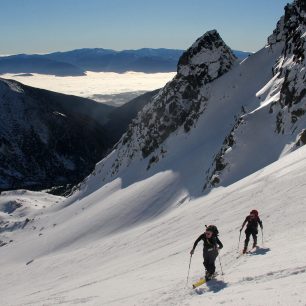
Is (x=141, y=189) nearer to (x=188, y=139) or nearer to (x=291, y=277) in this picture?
(x=188, y=139)

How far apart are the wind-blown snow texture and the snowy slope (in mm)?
109

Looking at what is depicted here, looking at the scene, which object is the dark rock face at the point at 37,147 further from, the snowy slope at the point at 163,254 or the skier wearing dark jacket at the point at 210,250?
the skier wearing dark jacket at the point at 210,250

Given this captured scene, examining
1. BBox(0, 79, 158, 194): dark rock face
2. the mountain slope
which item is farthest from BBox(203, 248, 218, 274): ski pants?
BBox(0, 79, 158, 194): dark rock face

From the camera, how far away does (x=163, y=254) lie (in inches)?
1075

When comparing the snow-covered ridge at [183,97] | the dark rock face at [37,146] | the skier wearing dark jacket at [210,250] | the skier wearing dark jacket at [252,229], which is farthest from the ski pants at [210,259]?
the dark rock face at [37,146]

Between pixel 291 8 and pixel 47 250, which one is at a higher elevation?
pixel 291 8

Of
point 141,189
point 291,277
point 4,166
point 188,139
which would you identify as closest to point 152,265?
point 291,277

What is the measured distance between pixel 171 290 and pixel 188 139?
4969 centimetres

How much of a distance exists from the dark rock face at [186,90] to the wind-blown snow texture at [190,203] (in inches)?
9.4

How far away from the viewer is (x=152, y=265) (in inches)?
991

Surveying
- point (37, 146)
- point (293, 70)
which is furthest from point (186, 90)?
point (37, 146)

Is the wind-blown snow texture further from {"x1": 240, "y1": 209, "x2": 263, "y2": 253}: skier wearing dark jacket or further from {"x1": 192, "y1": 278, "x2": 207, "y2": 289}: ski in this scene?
{"x1": 240, "y1": 209, "x2": 263, "y2": 253}: skier wearing dark jacket

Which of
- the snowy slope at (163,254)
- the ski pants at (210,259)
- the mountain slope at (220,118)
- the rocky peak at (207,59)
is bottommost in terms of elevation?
the snowy slope at (163,254)

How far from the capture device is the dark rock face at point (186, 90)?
73062 millimetres
